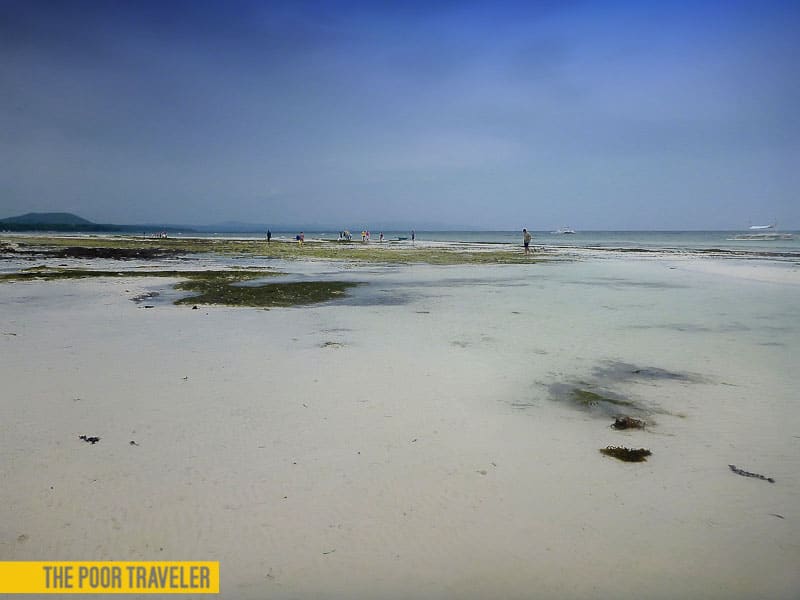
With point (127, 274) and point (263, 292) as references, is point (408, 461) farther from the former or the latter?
point (127, 274)

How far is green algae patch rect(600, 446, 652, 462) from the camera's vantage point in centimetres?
439

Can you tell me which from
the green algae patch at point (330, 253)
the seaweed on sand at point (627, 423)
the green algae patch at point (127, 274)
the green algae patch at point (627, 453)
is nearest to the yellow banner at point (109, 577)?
the green algae patch at point (627, 453)

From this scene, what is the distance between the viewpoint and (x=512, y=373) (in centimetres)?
691

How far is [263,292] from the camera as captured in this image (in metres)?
15.6

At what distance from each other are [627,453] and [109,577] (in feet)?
13.2

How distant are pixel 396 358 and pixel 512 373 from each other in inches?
69.1

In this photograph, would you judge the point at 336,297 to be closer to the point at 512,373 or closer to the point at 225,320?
the point at 225,320

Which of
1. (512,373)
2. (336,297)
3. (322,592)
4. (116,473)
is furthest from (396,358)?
(336,297)

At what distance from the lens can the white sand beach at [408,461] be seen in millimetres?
3102

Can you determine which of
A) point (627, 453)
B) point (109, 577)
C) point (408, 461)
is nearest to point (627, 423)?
point (627, 453)

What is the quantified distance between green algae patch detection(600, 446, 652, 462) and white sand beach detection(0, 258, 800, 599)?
0.09 m

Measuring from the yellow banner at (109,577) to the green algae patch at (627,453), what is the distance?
331 cm

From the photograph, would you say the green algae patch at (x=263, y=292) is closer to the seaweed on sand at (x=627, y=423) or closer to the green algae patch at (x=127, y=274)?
the green algae patch at (x=127, y=274)

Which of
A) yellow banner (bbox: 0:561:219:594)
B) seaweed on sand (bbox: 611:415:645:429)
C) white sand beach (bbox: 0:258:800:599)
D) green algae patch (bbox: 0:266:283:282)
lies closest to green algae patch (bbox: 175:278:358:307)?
green algae patch (bbox: 0:266:283:282)
